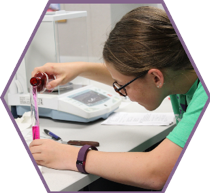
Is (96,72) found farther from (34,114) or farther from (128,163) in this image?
(128,163)

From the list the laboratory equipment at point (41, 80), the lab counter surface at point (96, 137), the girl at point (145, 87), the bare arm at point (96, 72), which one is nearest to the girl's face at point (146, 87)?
the girl at point (145, 87)

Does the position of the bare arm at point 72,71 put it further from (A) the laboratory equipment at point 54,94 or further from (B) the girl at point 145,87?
(B) the girl at point 145,87

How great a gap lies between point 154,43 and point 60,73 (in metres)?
0.56

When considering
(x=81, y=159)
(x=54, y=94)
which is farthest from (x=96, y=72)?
(x=81, y=159)

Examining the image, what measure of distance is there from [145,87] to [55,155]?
373mm

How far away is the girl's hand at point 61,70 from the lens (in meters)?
1.29

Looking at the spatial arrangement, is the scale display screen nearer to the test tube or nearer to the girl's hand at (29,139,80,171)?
the test tube

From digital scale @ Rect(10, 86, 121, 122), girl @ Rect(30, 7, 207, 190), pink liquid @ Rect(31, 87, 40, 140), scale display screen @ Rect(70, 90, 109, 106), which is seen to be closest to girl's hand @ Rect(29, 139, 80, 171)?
girl @ Rect(30, 7, 207, 190)

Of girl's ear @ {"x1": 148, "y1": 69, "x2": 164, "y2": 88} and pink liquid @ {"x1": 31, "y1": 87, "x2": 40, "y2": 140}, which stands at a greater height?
girl's ear @ {"x1": 148, "y1": 69, "x2": 164, "y2": 88}

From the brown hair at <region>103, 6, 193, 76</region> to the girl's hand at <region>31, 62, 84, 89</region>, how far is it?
1.39 feet

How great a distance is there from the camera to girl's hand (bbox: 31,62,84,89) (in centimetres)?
129

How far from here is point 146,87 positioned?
39.0 inches

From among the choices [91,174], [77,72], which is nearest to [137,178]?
[91,174]

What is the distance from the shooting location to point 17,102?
1501 millimetres
